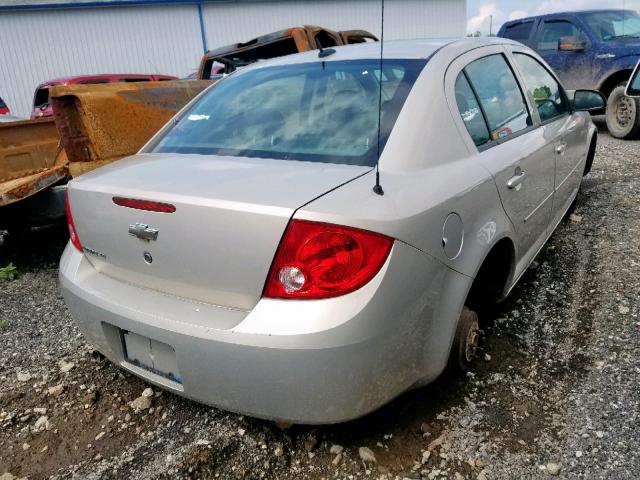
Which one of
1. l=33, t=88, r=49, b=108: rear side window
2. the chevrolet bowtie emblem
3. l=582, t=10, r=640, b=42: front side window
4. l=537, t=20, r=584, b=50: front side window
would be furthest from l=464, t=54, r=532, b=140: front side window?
l=33, t=88, r=49, b=108: rear side window

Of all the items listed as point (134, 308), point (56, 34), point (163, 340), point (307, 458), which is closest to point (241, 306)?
point (163, 340)

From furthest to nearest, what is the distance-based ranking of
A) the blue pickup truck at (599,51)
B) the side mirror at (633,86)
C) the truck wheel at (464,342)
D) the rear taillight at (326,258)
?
the blue pickup truck at (599,51) → the side mirror at (633,86) → the truck wheel at (464,342) → the rear taillight at (326,258)

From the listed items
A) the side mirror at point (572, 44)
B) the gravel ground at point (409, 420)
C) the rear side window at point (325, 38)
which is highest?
the rear side window at point (325, 38)

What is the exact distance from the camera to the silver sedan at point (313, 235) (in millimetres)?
1642

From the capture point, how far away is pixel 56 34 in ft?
53.2

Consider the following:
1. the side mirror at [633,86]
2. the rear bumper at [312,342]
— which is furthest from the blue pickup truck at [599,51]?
the rear bumper at [312,342]

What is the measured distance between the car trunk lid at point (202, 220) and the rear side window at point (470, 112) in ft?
2.25

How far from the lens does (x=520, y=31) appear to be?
9422 mm

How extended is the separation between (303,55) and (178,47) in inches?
650

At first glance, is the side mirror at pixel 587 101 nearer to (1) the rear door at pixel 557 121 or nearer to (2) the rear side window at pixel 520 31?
(1) the rear door at pixel 557 121

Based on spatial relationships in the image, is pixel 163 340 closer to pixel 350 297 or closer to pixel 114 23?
pixel 350 297

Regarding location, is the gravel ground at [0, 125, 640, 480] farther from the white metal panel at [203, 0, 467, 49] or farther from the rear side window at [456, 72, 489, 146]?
the white metal panel at [203, 0, 467, 49]

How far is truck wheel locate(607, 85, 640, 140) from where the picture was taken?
24.0 ft

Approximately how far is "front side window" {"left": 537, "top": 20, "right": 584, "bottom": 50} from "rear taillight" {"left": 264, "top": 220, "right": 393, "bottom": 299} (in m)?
8.46
